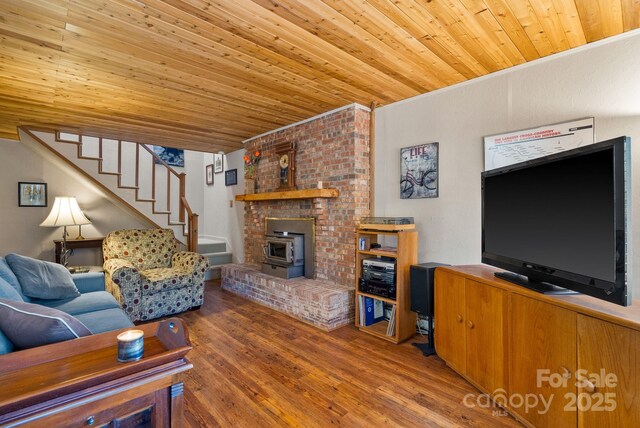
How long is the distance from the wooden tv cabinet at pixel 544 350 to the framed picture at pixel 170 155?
583cm

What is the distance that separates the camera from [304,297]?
10.9 ft

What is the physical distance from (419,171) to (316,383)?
218 cm

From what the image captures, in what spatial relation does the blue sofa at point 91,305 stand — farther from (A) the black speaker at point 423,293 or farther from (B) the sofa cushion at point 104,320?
(A) the black speaker at point 423,293

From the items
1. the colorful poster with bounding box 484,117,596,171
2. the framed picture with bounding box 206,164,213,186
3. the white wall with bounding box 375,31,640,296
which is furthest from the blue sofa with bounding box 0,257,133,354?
the framed picture with bounding box 206,164,213,186

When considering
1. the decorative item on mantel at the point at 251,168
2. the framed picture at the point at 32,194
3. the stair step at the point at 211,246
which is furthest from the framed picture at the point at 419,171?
the framed picture at the point at 32,194

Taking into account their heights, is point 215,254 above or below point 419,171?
below

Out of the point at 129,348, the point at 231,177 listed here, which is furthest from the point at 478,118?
the point at 231,177

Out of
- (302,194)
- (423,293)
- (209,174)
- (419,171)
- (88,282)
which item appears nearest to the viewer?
(423,293)

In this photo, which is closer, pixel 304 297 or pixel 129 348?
pixel 129 348

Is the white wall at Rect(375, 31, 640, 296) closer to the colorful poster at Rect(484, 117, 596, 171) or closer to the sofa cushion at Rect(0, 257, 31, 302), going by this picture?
the colorful poster at Rect(484, 117, 596, 171)

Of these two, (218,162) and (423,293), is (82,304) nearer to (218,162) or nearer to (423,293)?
(423,293)

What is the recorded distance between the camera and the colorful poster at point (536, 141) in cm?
216

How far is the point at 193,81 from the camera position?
2746mm

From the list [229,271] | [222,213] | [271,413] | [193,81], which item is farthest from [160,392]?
[222,213]
